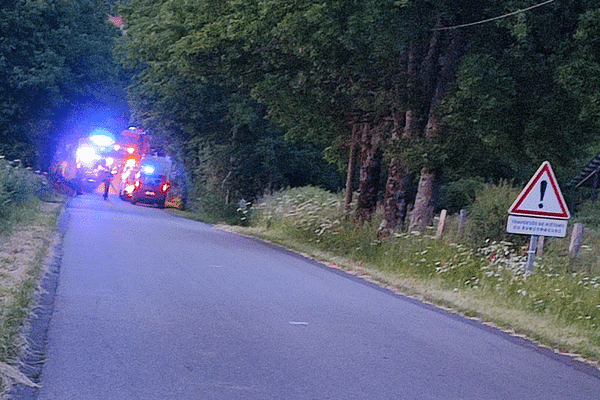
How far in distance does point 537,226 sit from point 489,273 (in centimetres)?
176

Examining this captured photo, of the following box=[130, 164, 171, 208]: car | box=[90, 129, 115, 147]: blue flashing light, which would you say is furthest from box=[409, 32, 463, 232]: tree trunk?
box=[90, 129, 115, 147]: blue flashing light

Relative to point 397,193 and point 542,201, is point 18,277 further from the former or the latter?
point 397,193

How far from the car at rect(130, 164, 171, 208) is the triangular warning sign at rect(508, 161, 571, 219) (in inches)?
1558

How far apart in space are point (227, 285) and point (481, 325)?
12.4 ft

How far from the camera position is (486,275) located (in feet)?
53.4

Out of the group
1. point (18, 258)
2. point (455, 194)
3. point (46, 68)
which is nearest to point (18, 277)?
point (18, 258)

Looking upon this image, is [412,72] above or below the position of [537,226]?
above

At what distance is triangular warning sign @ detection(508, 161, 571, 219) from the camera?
47.8 feet

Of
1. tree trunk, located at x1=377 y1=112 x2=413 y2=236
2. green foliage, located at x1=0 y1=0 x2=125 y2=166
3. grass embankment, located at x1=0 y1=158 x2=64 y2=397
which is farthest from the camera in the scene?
green foliage, located at x1=0 y1=0 x2=125 y2=166

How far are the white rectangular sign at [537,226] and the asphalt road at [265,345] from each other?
1.83m

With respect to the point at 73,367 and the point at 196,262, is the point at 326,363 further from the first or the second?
the point at 196,262

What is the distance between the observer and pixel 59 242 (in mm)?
19469

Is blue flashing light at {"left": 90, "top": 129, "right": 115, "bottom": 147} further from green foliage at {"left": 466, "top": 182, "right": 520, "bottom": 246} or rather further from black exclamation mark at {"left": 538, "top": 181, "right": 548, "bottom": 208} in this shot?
black exclamation mark at {"left": 538, "top": 181, "right": 548, "bottom": 208}

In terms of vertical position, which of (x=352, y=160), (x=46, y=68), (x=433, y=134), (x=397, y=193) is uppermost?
(x=46, y=68)
